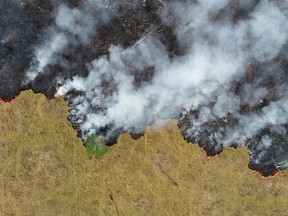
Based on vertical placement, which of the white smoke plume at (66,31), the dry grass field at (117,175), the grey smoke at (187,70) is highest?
the white smoke plume at (66,31)

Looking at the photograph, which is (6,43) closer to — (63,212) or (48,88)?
(48,88)

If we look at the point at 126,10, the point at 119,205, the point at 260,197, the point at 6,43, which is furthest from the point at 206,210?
the point at 6,43

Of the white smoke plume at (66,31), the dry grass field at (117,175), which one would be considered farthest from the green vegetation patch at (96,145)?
the white smoke plume at (66,31)

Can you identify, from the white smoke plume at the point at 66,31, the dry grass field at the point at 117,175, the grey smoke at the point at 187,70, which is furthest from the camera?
the white smoke plume at the point at 66,31

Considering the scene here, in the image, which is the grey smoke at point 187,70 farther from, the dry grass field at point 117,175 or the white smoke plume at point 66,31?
the dry grass field at point 117,175

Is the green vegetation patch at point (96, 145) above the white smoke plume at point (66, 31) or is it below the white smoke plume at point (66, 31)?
below

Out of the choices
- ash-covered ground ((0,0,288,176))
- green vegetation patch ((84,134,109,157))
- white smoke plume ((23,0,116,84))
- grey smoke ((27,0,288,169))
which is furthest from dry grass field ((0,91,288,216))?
white smoke plume ((23,0,116,84))
